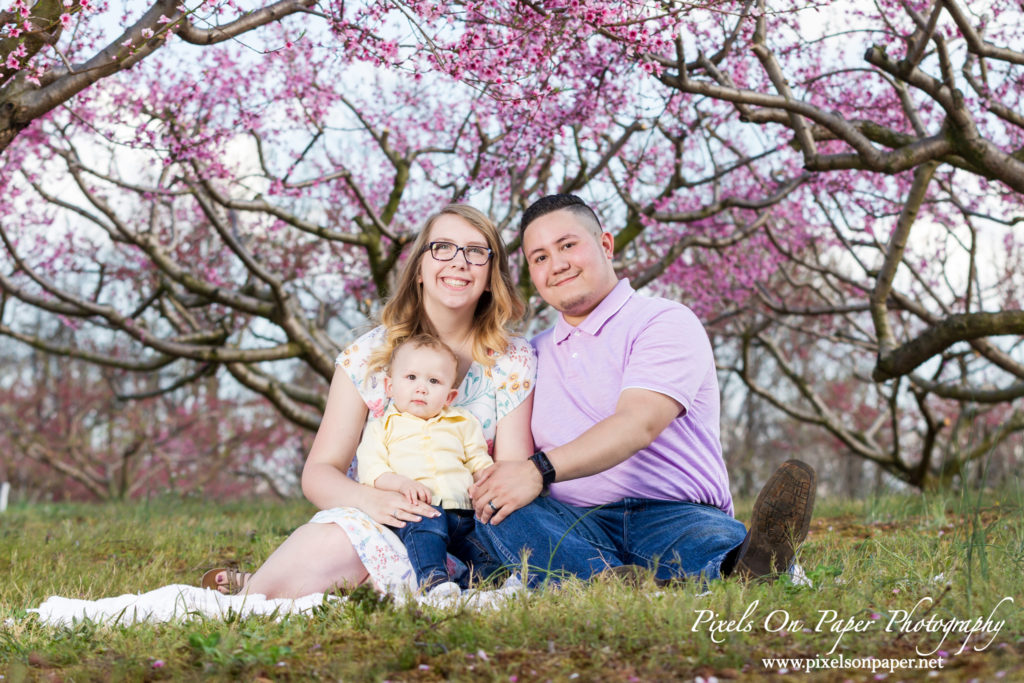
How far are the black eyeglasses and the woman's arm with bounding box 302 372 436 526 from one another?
0.65m

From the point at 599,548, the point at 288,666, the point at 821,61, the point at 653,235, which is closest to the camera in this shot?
the point at 288,666

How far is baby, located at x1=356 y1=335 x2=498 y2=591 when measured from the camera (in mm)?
3281

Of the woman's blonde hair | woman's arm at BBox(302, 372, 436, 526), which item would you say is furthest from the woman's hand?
the woman's blonde hair

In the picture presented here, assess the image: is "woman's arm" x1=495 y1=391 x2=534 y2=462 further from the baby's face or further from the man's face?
the man's face

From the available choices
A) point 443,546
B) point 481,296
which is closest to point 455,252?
point 481,296

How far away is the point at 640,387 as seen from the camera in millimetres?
3225

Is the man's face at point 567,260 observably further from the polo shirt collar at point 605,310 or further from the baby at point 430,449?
the baby at point 430,449

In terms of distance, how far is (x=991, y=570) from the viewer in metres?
2.55

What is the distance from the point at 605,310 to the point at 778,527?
1.22m

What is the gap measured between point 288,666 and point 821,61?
26.2ft

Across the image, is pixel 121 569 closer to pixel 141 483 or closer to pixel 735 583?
pixel 735 583

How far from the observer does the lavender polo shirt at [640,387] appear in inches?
131

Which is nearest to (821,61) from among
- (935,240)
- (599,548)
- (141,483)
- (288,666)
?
(935,240)

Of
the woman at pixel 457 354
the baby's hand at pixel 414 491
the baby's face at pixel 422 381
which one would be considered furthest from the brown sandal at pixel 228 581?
the baby's face at pixel 422 381
